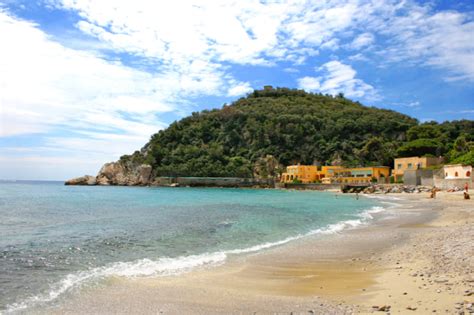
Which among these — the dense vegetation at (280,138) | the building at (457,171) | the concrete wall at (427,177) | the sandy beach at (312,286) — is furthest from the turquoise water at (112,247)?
the dense vegetation at (280,138)

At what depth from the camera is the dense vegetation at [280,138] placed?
11038 cm

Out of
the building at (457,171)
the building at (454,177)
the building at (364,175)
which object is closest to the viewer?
the building at (454,177)

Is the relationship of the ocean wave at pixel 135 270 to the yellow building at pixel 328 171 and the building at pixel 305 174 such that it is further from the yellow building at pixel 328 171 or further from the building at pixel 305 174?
the building at pixel 305 174

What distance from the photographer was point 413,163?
80500 mm

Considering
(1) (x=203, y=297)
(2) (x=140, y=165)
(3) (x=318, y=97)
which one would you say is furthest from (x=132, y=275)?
(3) (x=318, y=97)

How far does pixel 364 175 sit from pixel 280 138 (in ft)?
141

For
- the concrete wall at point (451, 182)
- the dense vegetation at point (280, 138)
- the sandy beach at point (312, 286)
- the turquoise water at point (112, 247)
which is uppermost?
the dense vegetation at point (280, 138)

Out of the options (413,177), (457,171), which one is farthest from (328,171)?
(457,171)

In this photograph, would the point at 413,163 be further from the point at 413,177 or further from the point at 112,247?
the point at 112,247

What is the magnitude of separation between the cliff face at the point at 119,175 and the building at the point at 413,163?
247 feet

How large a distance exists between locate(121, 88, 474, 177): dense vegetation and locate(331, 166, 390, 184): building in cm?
1317

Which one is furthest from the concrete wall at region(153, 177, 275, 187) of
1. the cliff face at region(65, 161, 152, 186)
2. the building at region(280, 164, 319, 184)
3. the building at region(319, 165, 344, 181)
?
the building at region(319, 165, 344, 181)

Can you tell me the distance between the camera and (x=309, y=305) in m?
7.15

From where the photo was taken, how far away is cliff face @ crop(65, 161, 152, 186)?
122 metres
